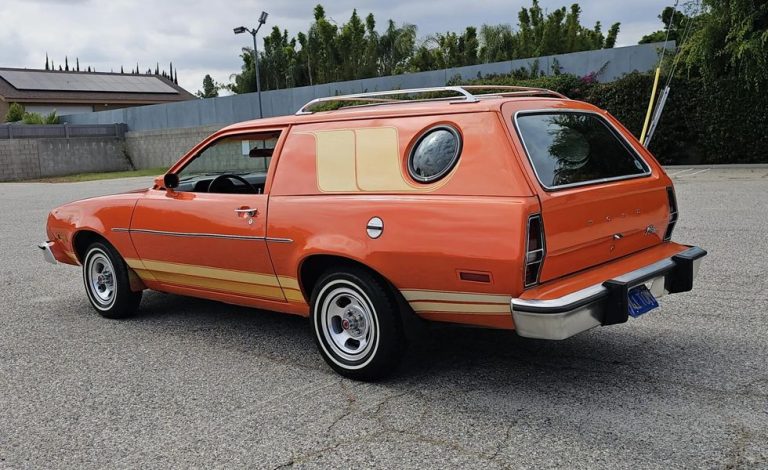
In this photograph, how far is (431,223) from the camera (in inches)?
149

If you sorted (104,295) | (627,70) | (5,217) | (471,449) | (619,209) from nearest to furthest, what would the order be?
(471,449) → (619,209) → (104,295) → (5,217) → (627,70)

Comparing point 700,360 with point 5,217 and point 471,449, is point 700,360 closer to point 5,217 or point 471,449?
point 471,449

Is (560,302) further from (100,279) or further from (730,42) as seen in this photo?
(730,42)

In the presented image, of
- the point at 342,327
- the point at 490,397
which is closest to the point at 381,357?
the point at 342,327

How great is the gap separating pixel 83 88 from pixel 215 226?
64359mm

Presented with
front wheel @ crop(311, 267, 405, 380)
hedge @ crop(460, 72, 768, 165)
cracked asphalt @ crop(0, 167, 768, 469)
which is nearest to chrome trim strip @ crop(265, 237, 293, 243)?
front wheel @ crop(311, 267, 405, 380)

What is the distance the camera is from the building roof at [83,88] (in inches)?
2348

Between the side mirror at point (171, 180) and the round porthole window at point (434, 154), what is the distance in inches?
83.5

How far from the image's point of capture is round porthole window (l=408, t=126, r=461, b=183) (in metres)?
3.91

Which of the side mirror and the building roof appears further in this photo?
the building roof

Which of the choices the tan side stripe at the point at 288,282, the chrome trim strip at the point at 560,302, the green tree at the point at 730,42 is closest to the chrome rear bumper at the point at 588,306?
the chrome trim strip at the point at 560,302

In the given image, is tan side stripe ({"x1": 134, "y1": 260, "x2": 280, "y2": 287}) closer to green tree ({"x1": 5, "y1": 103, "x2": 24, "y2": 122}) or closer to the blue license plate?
the blue license plate

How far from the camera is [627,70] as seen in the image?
75.7 feet

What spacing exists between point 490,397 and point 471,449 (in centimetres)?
64
